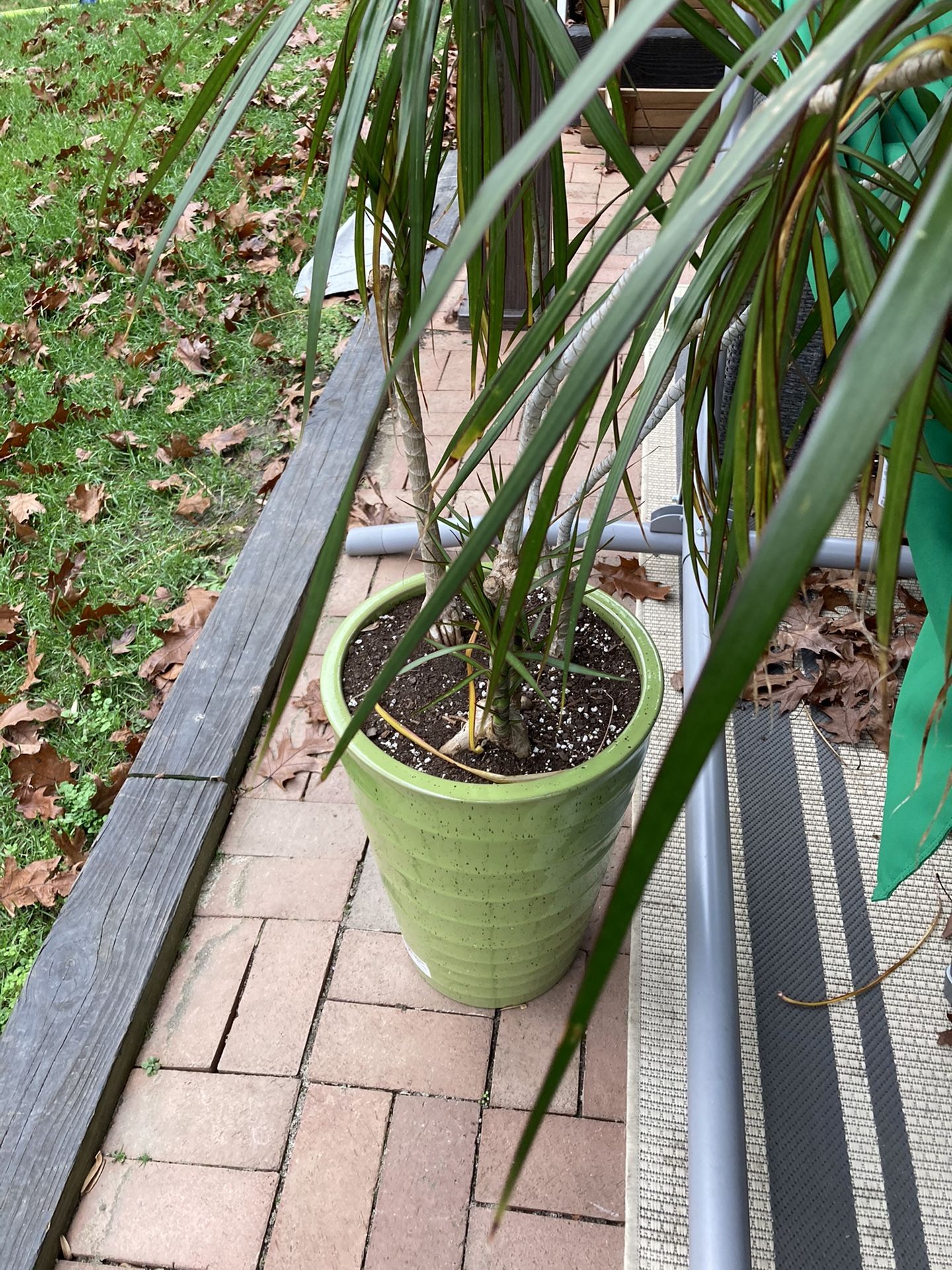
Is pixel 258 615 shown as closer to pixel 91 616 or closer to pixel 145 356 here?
pixel 91 616

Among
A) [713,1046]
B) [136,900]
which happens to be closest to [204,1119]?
[136,900]

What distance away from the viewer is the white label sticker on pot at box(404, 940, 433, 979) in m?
1.36

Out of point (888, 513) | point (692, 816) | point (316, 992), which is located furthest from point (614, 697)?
point (888, 513)

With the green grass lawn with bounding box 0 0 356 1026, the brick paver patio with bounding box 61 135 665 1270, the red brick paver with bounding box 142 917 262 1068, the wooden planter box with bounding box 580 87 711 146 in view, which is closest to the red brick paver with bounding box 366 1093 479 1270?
the brick paver patio with bounding box 61 135 665 1270

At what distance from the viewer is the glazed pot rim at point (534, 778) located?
102 centimetres

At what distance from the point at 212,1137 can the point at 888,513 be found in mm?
1251

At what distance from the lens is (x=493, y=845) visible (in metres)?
1.06

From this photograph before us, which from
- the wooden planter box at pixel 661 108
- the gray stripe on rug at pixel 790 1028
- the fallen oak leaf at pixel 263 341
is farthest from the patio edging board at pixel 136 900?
Result: the wooden planter box at pixel 661 108

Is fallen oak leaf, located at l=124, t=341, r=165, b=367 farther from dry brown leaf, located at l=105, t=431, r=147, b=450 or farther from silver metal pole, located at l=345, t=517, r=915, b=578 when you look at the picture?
silver metal pole, located at l=345, t=517, r=915, b=578

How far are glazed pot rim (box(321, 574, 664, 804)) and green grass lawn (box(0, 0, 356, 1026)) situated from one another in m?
0.70

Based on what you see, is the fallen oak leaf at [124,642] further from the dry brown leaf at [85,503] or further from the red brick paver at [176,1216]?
the red brick paver at [176,1216]

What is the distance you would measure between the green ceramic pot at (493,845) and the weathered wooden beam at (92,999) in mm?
403

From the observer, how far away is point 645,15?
1.09 feet

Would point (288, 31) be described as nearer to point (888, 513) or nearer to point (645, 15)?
point (645, 15)
